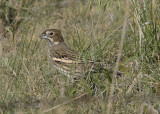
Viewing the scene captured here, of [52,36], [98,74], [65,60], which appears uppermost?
[52,36]

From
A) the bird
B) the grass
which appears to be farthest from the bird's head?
the grass

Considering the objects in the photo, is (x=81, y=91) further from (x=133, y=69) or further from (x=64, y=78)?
(x=133, y=69)

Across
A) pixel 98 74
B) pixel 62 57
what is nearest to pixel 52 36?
pixel 62 57

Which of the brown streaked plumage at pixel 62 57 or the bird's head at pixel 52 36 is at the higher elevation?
the bird's head at pixel 52 36

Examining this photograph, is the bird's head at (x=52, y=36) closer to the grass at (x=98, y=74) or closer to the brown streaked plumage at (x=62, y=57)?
the brown streaked plumage at (x=62, y=57)

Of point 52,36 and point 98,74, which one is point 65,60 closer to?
point 98,74

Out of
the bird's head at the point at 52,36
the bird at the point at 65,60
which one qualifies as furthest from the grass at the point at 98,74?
the bird's head at the point at 52,36

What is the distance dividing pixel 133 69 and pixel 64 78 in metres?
0.83

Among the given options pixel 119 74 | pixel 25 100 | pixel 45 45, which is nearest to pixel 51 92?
pixel 25 100

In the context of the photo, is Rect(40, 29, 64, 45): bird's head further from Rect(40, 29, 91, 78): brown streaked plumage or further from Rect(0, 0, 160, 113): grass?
Rect(0, 0, 160, 113): grass

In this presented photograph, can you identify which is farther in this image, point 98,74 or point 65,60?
point 65,60

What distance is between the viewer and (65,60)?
16.7 feet

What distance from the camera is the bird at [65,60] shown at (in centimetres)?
472

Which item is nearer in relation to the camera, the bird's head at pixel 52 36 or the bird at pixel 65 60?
the bird at pixel 65 60
